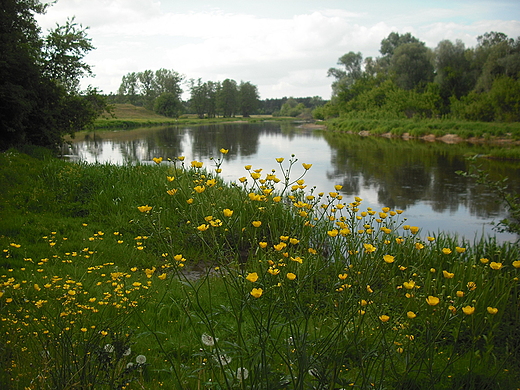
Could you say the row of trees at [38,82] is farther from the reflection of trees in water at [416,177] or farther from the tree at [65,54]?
the reflection of trees in water at [416,177]

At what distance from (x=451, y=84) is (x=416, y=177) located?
22.7m

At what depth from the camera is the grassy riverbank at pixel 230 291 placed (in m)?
1.62

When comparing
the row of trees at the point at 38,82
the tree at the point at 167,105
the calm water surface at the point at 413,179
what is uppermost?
the tree at the point at 167,105

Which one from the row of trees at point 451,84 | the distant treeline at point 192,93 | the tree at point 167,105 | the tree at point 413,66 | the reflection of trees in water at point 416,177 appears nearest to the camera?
the reflection of trees in water at point 416,177

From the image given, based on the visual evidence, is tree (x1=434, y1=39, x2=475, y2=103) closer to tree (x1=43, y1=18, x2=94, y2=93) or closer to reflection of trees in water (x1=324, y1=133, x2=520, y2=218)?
reflection of trees in water (x1=324, y1=133, x2=520, y2=218)

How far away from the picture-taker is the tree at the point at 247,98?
281ft

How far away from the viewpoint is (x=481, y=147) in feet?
63.1

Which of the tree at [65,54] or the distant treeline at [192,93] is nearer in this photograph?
the tree at [65,54]

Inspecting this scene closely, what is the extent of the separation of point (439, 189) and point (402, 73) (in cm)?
3020

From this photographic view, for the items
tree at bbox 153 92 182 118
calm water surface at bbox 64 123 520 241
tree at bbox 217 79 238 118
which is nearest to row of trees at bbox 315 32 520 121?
calm water surface at bbox 64 123 520 241

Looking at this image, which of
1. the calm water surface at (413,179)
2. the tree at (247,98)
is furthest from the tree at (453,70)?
the tree at (247,98)

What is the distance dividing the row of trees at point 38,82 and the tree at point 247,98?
7308 centimetres

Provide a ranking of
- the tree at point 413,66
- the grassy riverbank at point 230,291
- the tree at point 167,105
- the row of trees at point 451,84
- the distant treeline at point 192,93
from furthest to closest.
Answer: the distant treeline at point 192,93 → the tree at point 167,105 → the tree at point 413,66 → the row of trees at point 451,84 → the grassy riverbank at point 230,291

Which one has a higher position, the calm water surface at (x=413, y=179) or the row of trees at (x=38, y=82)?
the row of trees at (x=38, y=82)
